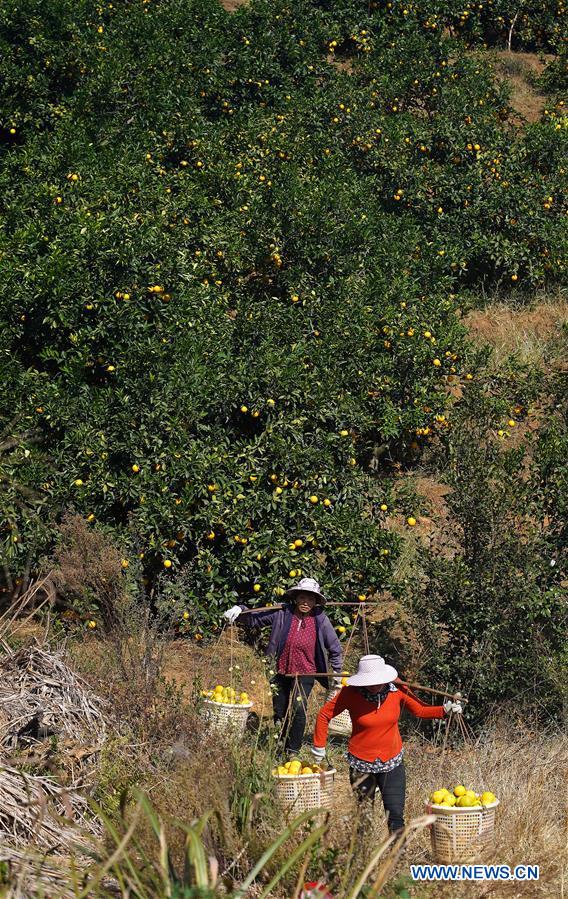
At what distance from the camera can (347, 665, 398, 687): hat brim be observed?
5.64 meters

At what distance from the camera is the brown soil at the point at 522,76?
55.8ft

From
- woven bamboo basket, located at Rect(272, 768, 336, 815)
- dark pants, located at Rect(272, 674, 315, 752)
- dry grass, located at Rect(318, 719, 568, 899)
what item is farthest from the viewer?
dark pants, located at Rect(272, 674, 315, 752)

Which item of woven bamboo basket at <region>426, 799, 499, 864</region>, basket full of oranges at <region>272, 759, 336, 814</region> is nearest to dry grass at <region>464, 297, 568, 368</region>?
basket full of oranges at <region>272, 759, 336, 814</region>

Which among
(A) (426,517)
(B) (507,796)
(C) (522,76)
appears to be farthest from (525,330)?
(B) (507,796)

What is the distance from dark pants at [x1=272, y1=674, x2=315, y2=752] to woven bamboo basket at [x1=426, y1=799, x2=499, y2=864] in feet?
5.23

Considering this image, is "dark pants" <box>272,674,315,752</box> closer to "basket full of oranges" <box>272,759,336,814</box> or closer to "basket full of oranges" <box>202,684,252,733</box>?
"basket full of oranges" <box>202,684,252,733</box>

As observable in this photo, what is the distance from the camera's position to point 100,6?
15.2 m

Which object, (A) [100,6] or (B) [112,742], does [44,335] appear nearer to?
(B) [112,742]

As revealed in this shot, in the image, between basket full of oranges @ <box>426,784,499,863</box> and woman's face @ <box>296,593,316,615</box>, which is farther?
woman's face @ <box>296,593,316,615</box>

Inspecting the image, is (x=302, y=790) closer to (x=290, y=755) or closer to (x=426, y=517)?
(x=290, y=755)

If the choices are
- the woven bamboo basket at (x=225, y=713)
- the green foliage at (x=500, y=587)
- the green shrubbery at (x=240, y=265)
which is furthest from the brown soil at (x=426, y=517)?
the woven bamboo basket at (x=225, y=713)

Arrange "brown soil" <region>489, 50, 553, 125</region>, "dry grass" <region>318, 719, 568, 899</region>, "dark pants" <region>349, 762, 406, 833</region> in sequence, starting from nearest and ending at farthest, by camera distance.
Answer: "dry grass" <region>318, 719, 568, 899</region>
"dark pants" <region>349, 762, 406, 833</region>
"brown soil" <region>489, 50, 553, 125</region>

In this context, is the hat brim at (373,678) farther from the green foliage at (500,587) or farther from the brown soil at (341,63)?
the brown soil at (341,63)

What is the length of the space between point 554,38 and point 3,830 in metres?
17.6
